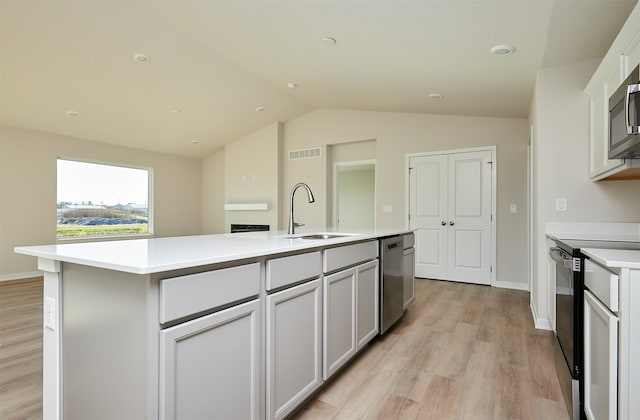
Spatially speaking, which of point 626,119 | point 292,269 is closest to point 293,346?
point 292,269

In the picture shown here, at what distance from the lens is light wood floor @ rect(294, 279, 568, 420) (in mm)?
1765

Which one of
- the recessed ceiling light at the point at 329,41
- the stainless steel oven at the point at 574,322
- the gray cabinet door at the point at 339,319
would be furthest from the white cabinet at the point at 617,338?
the recessed ceiling light at the point at 329,41

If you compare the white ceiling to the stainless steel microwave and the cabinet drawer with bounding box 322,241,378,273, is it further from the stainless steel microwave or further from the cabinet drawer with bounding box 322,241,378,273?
the cabinet drawer with bounding box 322,241,378,273

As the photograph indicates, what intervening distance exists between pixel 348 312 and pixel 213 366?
1.09 m

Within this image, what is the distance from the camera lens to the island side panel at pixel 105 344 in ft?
3.54

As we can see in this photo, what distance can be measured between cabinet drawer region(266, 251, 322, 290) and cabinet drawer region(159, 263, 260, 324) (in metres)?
0.09

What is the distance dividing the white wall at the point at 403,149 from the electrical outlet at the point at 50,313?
15.8 feet

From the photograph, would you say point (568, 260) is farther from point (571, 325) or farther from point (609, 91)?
point (609, 91)

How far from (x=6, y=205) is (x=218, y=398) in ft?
19.5

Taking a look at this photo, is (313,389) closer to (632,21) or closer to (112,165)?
(632,21)

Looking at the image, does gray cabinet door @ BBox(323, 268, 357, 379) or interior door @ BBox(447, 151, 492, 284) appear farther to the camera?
interior door @ BBox(447, 151, 492, 284)

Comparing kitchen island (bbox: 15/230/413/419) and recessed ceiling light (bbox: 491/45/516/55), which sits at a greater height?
recessed ceiling light (bbox: 491/45/516/55)

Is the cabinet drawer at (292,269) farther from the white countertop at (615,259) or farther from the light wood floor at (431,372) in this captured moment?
the white countertop at (615,259)

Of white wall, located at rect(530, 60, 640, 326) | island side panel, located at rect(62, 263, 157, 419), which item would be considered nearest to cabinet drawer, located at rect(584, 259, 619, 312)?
white wall, located at rect(530, 60, 640, 326)
